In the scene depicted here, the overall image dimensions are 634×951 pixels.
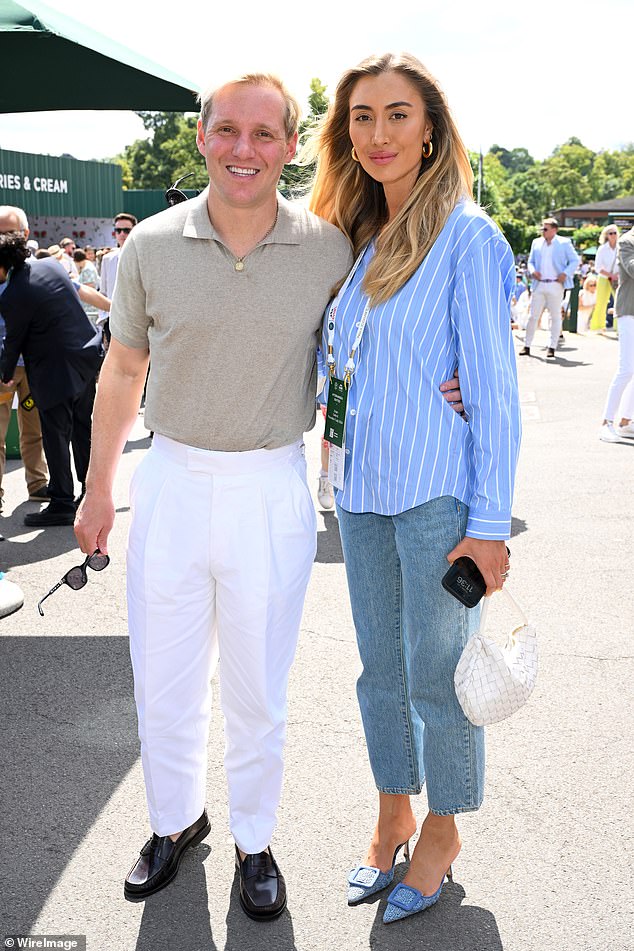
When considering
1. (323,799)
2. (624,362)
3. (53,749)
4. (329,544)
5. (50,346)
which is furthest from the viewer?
(624,362)

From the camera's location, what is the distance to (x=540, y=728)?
381 cm

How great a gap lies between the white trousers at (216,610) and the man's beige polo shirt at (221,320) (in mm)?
91

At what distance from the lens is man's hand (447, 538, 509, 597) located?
248 centimetres

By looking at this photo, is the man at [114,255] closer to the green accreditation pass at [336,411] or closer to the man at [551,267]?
the man at [551,267]

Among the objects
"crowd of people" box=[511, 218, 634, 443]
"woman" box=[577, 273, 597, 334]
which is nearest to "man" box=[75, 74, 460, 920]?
"crowd of people" box=[511, 218, 634, 443]

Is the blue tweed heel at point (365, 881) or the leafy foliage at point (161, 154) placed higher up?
the blue tweed heel at point (365, 881)

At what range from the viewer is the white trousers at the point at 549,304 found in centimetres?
1567

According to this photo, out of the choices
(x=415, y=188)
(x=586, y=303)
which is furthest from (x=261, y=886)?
(x=586, y=303)

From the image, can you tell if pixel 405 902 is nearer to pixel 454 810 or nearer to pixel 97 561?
pixel 454 810

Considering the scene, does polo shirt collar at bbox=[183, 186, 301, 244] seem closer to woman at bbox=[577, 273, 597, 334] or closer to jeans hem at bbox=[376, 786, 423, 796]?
jeans hem at bbox=[376, 786, 423, 796]

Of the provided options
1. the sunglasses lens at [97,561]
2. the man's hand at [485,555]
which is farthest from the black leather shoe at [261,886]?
the man's hand at [485,555]

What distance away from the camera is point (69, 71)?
5.68 meters

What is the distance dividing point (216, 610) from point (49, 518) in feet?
14.4

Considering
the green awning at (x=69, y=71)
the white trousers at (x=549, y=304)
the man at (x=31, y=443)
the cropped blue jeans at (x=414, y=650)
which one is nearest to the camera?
the cropped blue jeans at (x=414, y=650)
